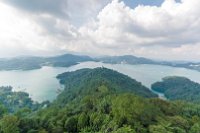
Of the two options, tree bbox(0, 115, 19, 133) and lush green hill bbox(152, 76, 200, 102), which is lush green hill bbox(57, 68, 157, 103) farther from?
tree bbox(0, 115, 19, 133)

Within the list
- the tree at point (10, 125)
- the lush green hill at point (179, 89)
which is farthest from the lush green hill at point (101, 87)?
the tree at point (10, 125)

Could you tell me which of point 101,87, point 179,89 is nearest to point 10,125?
point 101,87

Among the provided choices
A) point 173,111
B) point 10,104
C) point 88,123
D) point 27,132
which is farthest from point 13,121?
point 10,104

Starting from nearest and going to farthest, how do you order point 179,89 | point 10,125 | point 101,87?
point 10,125 < point 101,87 < point 179,89

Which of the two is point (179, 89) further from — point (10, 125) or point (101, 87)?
point (10, 125)

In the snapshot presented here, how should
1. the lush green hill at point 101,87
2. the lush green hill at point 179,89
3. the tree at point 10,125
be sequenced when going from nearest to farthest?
the tree at point 10,125 → the lush green hill at point 101,87 → the lush green hill at point 179,89

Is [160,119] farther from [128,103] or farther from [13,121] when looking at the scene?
[13,121]

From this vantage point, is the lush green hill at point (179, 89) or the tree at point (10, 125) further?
the lush green hill at point (179, 89)

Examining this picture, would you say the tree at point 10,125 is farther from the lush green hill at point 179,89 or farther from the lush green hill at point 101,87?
the lush green hill at point 179,89

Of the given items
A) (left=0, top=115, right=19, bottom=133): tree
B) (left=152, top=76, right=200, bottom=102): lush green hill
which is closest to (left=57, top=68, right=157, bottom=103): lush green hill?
(left=152, top=76, right=200, bottom=102): lush green hill
